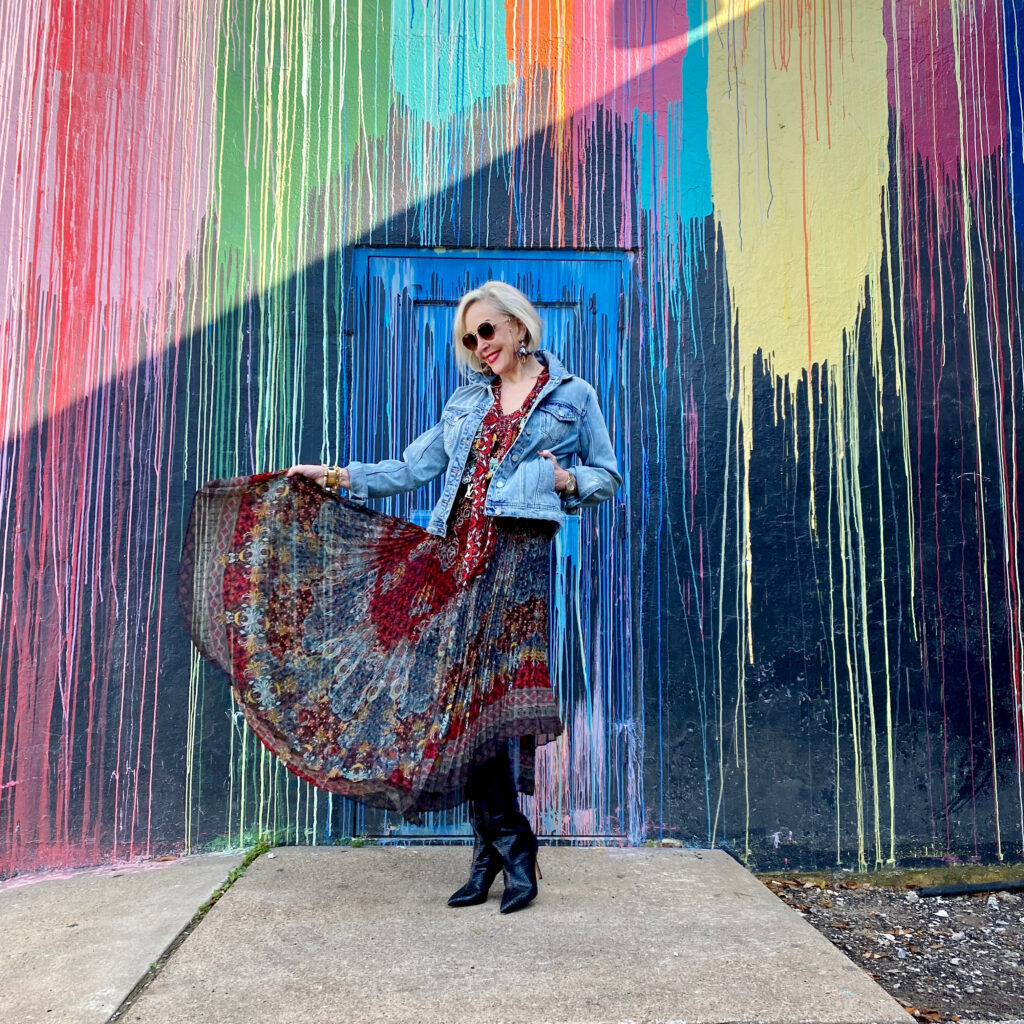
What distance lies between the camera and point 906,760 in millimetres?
3471

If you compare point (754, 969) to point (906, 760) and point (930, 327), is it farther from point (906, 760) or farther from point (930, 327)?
point (930, 327)

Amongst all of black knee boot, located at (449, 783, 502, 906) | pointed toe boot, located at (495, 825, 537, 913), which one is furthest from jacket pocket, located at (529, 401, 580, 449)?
pointed toe boot, located at (495, 825, 537, 913)

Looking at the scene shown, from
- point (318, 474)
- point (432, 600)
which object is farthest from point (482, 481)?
point (318, 474)

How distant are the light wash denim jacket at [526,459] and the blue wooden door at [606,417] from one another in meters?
0.60

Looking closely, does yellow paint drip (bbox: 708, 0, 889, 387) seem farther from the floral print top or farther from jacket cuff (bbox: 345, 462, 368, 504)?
jacket cuff (bbox: 345, 462, 368, 504)

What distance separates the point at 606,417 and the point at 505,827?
5.72 feet

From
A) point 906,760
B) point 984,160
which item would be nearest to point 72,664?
point 906,760

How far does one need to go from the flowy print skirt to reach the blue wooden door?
29.2 inches

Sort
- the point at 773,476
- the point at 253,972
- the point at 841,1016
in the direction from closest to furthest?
the point at 841,1016 → the point at 253,972 → the point at 773,476

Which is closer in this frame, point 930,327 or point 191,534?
point 191,534

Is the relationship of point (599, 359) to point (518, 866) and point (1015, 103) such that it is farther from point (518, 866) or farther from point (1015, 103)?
point (1015, 103)

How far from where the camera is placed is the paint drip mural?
342 centimetres

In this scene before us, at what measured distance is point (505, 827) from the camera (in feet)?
8.57

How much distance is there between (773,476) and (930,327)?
Answer: 38.4 inches
